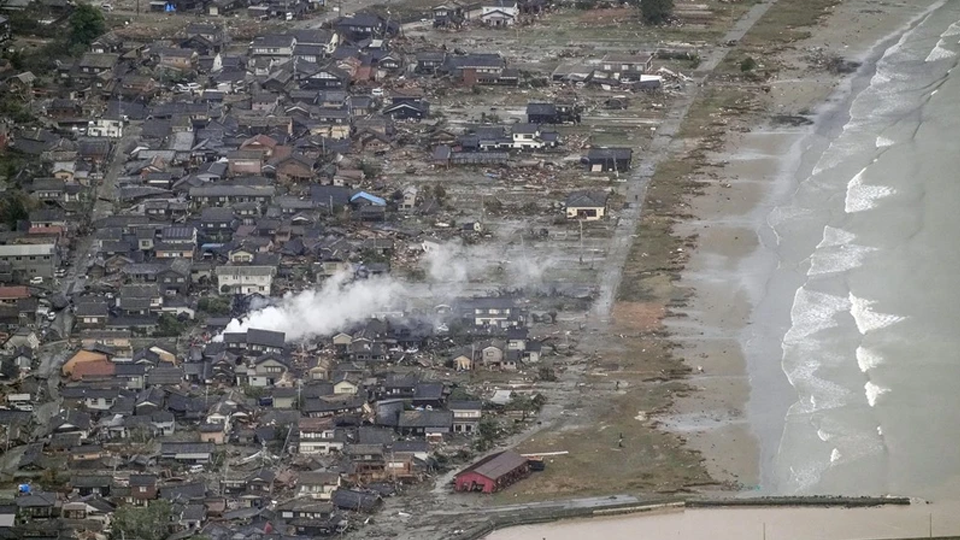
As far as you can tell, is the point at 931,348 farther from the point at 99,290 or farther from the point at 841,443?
the point at 99,290

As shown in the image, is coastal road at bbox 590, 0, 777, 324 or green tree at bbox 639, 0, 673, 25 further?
green tree at bbox 639, 0, 673, 25

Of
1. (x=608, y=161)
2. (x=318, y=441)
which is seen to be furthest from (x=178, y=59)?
(x=318, y=441)

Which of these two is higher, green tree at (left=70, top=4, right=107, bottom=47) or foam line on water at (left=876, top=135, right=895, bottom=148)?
green tree at (left=70, top=4, right=107, bottom=47)

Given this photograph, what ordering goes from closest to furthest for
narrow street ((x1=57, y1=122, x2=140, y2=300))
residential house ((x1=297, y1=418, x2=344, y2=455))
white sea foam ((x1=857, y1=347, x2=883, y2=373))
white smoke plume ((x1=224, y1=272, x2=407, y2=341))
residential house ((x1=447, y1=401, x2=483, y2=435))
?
residential house ((x1=297, y1=418, x2=344, y2=455)), residential house ((x1=447, y1=401, x2=483, y2=435)), white sea foam ((x1=857, y1=347, x2=883, y2=373)), white smoke plume ((x1=224, y1=272, x2=407, y2=341)), narrow street ((x1=57, y1=122, x2=140, y2=300))

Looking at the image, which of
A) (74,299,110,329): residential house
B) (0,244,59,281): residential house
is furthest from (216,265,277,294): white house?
(0,244,59,281): residential house

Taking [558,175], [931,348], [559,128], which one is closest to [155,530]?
[931,348]

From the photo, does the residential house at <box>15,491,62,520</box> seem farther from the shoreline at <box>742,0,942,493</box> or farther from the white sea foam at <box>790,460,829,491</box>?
the white sea foam at <box>790,460,829,491</box>

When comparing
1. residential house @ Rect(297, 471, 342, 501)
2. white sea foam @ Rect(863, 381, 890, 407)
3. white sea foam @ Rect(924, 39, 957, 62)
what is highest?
residential house @ Rect(297, 471, 342, 501)

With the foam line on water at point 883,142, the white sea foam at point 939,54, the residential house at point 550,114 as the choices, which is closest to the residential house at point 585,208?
the residential house at point 550,114
